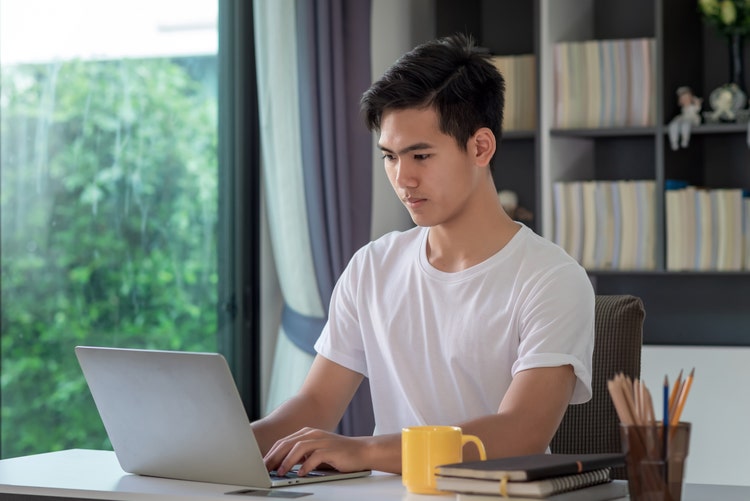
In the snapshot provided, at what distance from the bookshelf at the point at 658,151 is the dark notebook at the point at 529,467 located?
191 cm

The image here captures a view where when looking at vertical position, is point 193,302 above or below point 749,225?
below

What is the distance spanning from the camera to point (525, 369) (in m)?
1.70

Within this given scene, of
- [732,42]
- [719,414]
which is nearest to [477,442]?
[719,414]

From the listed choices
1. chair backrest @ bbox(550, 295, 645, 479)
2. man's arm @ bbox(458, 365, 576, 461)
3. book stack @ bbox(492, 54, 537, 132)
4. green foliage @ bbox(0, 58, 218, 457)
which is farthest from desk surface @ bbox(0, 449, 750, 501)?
book stack @ bbox(492, 54, 537, 132)

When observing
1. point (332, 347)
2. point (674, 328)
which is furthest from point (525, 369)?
point (674, 328)

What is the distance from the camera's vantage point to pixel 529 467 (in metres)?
1.26

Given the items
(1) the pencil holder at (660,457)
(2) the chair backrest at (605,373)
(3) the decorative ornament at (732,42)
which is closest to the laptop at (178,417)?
(1) the pencil holder at (660,457)

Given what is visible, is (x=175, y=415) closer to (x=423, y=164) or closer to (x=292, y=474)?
(x=292, y=474)

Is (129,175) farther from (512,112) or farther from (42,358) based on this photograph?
(512,112)

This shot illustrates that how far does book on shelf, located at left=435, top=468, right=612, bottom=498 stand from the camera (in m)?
1.23

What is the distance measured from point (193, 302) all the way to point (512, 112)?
112 cm

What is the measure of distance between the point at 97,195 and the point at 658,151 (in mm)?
1569

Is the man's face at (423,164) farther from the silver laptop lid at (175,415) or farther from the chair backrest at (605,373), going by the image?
the silver laptop lid at (175,415)

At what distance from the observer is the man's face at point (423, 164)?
6.02 ft
